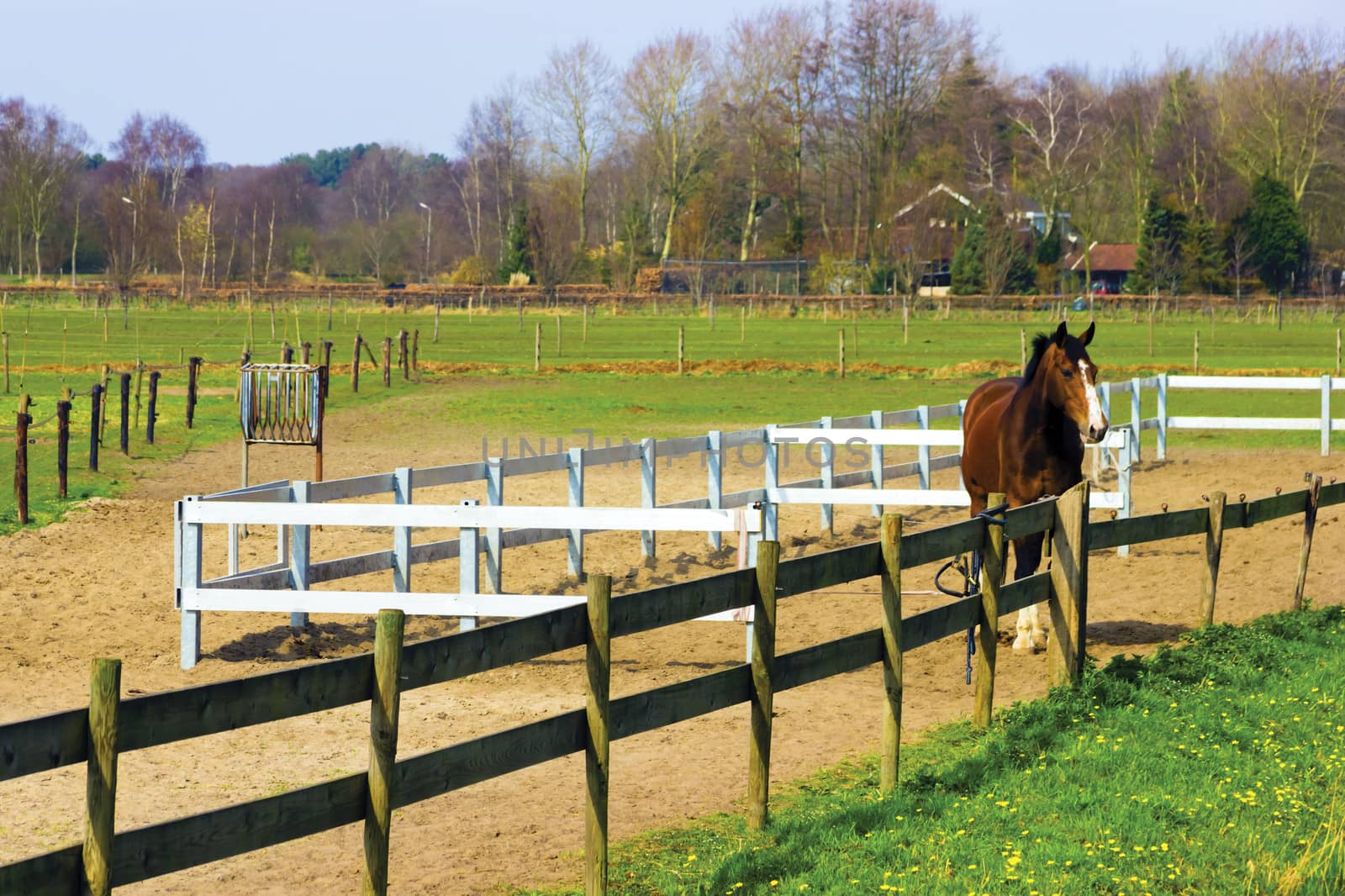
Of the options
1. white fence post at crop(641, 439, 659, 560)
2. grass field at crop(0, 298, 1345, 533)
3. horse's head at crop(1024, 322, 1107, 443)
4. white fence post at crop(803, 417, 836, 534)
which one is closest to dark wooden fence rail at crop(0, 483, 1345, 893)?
horse's head at crop(1024, 322, 1107, 443)

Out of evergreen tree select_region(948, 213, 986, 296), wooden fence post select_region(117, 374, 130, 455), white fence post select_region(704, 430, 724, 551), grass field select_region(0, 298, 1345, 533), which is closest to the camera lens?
white fence post select_region(704, 430, 724, 551)

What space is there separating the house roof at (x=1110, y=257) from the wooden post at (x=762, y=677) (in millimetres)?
90080

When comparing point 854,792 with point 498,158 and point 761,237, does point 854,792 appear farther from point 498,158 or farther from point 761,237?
point 498,158

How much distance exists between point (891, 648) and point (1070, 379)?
480cm

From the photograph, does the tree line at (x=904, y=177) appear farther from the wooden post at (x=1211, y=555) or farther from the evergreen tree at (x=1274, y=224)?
the wooden post at (x=1211, y=555)

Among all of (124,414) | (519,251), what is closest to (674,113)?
(519,251)

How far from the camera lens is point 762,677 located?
6320 mm

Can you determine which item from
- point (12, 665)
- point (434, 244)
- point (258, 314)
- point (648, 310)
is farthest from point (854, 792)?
point (434, 244)

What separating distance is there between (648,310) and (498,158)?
5072 centimetres

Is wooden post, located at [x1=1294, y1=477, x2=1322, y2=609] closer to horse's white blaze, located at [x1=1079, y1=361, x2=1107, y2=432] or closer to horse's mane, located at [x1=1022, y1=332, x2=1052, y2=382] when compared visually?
horse's white blaze, located at [x1=1079, y1=361, x2=1107, y2=432]

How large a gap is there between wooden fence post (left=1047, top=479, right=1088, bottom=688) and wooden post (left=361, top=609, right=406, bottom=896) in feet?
14.7

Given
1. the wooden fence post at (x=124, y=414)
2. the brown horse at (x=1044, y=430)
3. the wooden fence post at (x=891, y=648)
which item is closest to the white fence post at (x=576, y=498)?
the brown horse at (x=1044, y=430)

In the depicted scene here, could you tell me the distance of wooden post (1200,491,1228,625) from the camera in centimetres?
1001

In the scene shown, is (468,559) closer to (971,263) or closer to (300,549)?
(300,549)
